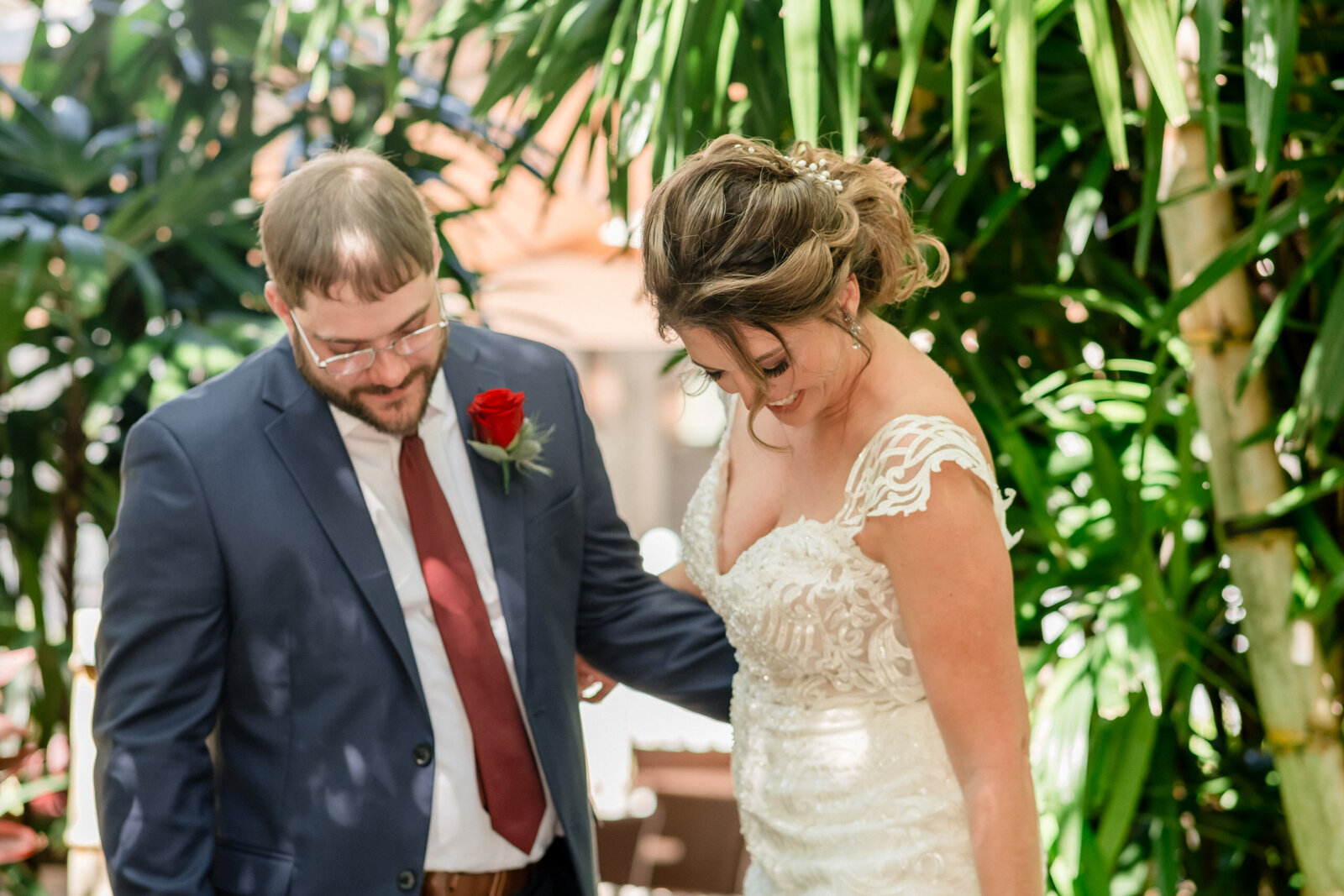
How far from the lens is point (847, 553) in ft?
4.39

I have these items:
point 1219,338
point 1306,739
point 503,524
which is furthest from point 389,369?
point 1306,739

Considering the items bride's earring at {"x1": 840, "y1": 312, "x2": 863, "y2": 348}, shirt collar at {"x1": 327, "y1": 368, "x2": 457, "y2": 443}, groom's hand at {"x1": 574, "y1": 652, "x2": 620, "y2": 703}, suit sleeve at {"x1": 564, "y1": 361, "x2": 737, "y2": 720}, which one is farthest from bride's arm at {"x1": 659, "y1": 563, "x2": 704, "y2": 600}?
bride's earring at {"x1": 840, "y1": 312, "x2": 863, "y2": 348}

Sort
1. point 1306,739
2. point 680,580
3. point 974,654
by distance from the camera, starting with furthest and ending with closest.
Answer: point 680,580 < point 1306,739 < point 974,654

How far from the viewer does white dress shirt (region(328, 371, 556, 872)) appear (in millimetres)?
1563

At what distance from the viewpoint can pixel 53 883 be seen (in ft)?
9.39

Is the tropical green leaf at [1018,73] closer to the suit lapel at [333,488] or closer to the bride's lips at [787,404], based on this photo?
the bride's lips at [787,404]

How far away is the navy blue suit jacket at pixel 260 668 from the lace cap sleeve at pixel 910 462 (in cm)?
59

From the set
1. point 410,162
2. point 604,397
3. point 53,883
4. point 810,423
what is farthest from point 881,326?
point 604,397

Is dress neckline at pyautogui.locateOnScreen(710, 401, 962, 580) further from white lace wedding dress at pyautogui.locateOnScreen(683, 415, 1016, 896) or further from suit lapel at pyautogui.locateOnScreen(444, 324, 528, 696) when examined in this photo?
suit lapel at pyautogui.locateOnScreen(444, 324, 528, 696)

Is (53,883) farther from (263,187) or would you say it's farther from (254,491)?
(263,187)

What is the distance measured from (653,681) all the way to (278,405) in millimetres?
687

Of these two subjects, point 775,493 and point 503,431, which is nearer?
point 775,493

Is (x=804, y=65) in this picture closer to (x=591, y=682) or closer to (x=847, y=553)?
(x=847, y=553)

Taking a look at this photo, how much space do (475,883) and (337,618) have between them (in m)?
0.41
